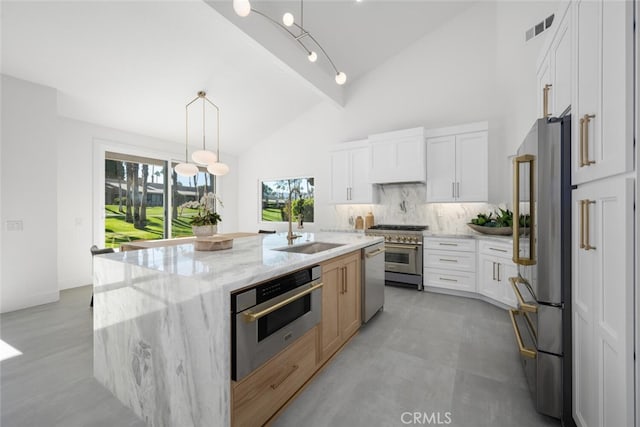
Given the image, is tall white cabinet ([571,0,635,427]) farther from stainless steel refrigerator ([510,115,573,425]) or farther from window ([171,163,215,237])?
window ([171,163,215,237])

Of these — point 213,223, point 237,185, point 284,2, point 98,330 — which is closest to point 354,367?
point 213,223

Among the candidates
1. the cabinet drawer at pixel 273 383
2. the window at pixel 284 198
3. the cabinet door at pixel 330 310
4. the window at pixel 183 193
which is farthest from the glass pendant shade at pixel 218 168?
the cabinet drawer at pixel 273 383

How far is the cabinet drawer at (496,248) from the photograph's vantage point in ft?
10.5

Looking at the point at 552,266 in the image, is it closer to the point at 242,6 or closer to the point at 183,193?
the point at 242,6

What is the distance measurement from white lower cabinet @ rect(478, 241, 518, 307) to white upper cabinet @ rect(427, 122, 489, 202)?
818 mm

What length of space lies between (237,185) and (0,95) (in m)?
4.34

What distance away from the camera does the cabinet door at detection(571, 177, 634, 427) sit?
953 mm

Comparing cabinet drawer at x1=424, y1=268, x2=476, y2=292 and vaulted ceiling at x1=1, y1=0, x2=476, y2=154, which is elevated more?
vaulted ceiling at x1=1, y1=0, x2=476, y2=154

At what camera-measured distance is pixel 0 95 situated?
3.13 m

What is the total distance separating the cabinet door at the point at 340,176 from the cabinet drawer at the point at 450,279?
199 cm

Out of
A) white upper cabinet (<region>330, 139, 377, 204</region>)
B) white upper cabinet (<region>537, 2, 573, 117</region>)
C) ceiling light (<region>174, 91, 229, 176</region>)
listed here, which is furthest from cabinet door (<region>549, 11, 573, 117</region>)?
ceiling light (<region>174, 91, 229, 176</region>)

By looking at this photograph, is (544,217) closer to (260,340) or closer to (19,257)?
(260,340)

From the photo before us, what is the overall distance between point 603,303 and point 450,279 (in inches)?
112

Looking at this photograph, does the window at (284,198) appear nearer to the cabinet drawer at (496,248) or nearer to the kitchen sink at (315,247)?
the kitchen sink at (315,247)
